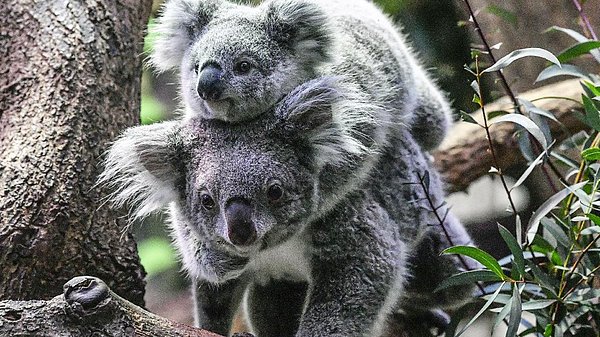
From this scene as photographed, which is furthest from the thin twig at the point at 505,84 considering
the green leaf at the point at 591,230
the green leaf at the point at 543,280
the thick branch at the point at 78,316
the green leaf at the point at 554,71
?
the thick branch at the point at 78,316

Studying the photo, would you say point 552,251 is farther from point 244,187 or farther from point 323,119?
point 244,187

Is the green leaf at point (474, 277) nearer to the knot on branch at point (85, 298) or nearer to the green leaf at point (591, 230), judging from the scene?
the green leaf at point (591, 230)

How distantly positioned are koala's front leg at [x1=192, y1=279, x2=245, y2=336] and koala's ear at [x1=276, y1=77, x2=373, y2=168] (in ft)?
2.57

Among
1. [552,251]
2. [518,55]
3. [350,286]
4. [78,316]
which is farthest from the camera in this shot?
[552,251]

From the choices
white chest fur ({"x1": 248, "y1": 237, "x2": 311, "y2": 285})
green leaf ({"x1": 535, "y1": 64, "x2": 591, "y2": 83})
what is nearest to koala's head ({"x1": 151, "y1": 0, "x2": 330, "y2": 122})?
white chest fur ({"x1": 248, "y1": 237, "x2": 311, "y2": 285})

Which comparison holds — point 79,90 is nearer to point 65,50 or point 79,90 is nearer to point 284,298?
point 65,50

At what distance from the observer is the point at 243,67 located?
2699mm

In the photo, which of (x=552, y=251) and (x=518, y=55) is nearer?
(x=518, y=55)

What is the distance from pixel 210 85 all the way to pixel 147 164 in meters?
0.48

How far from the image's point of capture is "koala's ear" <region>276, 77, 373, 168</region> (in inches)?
107

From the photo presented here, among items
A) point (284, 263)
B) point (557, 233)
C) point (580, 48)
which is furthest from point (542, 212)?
point (284, 263)

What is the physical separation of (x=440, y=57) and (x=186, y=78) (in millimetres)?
3982

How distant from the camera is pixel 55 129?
10.2ft

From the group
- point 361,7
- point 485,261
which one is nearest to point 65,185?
point 485,261
